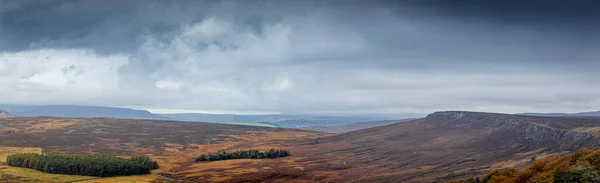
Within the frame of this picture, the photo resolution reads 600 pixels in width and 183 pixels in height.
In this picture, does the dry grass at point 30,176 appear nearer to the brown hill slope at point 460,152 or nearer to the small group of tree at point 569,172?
the brown hill slope at point 460,152

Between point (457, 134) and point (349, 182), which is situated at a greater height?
point (457, 134)

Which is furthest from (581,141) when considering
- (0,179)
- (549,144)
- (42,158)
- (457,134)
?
(42,158)

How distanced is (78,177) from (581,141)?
5522 inches

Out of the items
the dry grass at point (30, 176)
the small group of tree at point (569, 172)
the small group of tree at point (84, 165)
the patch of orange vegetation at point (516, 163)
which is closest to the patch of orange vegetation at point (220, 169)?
the small group of tree at point (84, 165)

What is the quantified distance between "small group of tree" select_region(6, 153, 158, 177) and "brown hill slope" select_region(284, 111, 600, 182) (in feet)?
194

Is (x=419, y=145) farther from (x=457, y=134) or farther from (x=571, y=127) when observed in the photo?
(x=571, y=127)

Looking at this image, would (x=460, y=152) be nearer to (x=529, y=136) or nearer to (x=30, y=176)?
(x=529, y=136)

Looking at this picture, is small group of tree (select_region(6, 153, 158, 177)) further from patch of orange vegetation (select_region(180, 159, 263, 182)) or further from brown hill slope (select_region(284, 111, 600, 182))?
brown hill slope (select_region(284, 111, 600, 182))

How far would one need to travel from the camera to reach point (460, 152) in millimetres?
151000

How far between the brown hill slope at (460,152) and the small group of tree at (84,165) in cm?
5928

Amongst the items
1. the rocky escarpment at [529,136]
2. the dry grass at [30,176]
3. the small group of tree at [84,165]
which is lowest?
the dry grass at [30,176]

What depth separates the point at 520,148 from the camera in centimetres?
13675

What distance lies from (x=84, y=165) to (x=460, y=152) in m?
121

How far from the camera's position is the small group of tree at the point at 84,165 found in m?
148
